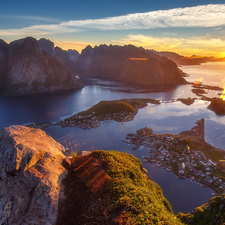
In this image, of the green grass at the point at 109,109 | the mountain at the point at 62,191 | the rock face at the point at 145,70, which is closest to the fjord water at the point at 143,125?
the green grass at the point at 109,109

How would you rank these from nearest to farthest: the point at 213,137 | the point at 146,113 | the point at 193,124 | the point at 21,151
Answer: the point at 21,151 < the point at 213,137 < the point at 193,124 < the point at 146,113

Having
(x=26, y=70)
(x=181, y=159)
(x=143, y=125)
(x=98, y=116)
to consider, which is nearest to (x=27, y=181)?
(x=181, y=159)

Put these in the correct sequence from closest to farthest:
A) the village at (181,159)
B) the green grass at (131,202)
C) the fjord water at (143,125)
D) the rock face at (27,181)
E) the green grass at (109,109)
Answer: the rock face at (27,181) → the green grass at (131,202) → the fjord water at (143,125) → the village at (181,159) → the green grass at (109,109)

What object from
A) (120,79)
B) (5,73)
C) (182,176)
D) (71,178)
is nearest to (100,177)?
(71,178)

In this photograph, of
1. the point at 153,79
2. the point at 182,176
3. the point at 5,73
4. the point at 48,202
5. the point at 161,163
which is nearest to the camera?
the point at 48,202

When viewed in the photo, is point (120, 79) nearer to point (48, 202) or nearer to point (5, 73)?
point (5, 73)

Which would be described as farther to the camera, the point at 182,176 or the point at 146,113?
the point at 146,113

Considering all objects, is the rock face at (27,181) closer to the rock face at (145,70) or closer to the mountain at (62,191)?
the mountain at (62,191)
